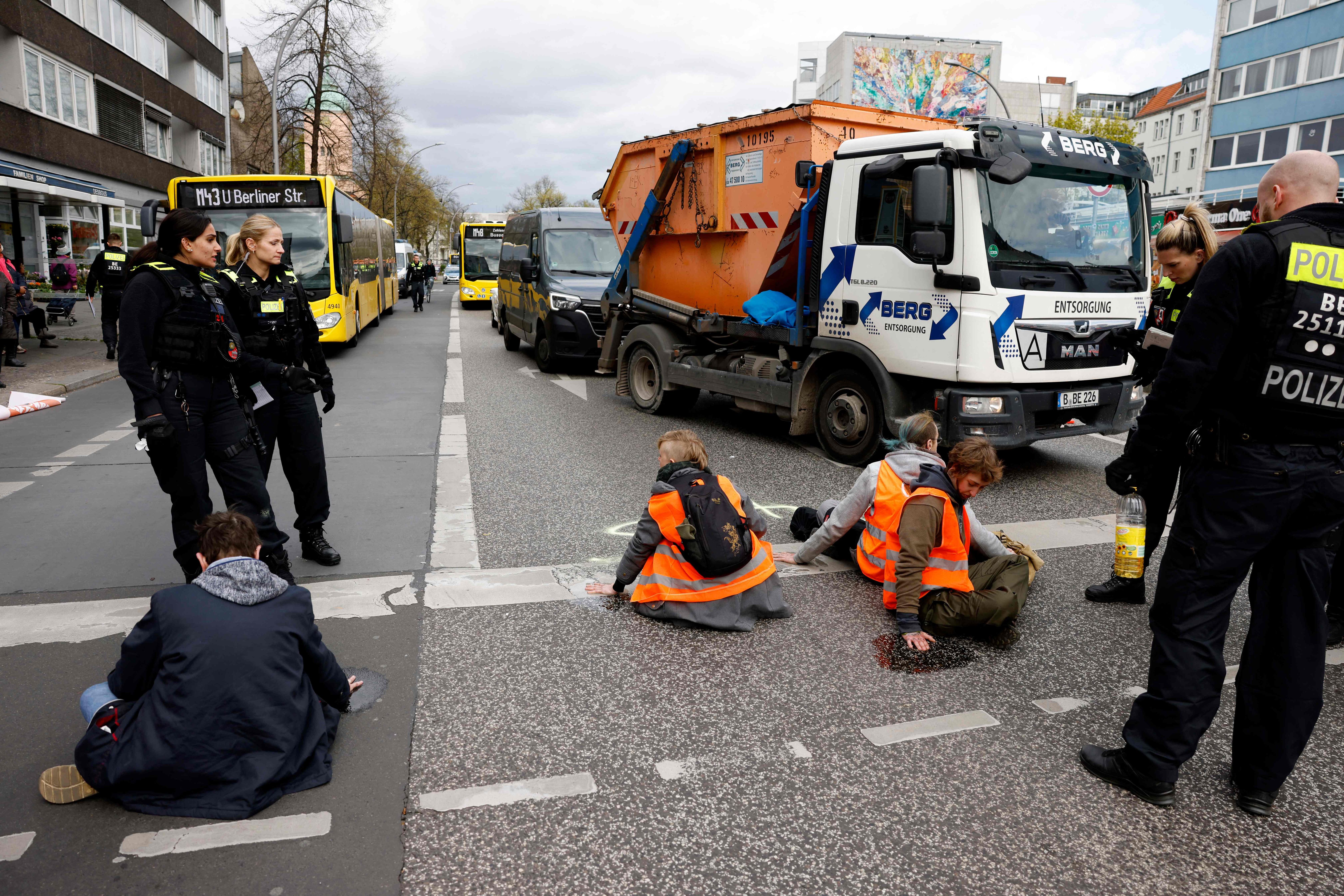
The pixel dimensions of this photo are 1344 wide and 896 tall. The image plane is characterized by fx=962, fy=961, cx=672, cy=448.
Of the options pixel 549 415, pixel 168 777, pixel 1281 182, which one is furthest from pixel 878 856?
pixel 549 415

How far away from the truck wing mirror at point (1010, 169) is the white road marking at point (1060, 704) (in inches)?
163

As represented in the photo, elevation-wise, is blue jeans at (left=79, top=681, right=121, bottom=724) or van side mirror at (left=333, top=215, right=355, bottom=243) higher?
van side mirror at (left=333, top=215, right=355, bottom=243)

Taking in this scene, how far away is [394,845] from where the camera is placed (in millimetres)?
2711

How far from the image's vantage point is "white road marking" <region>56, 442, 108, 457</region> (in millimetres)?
8133

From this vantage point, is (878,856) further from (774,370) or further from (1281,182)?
(774,370)

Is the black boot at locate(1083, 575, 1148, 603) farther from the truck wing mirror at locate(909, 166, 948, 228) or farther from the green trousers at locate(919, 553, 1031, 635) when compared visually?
the truck wing mirror at locate(909, 166, 948, 228)

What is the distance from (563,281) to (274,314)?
10.3 meters

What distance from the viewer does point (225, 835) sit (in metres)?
→ 2.74

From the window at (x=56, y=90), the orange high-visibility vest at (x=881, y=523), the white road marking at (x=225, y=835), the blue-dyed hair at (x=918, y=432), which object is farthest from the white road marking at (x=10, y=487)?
the window at (x=56, y=90)

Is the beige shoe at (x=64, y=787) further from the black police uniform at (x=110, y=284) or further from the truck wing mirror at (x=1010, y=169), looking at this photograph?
the black police uniform at (x=110, y=284)

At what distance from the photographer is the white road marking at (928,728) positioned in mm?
3373

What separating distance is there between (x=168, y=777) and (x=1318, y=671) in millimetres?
3418

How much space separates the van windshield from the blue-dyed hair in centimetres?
1093

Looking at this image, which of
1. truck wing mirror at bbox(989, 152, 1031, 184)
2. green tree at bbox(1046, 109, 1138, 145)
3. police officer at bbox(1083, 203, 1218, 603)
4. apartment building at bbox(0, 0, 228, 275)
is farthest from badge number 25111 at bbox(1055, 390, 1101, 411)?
green tree at bbox(1046, 109, 1138, 145)
